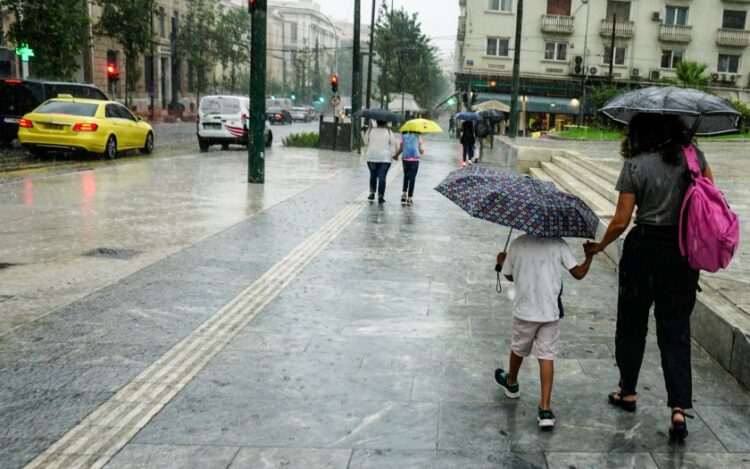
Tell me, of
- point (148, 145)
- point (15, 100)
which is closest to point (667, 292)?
point (148, 145)

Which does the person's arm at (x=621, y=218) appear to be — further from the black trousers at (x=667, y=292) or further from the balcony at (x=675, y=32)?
the balcony at (x=675, y=32)

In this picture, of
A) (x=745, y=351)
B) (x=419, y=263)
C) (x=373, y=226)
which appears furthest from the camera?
(x=373, y=226)

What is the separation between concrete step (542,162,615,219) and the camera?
33.8 feet

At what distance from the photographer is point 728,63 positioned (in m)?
50.6

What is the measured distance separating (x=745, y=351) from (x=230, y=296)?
12.6 feet

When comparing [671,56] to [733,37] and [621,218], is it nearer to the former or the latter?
[733,37]

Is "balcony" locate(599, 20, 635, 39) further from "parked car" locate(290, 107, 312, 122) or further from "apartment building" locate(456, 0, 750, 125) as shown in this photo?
"parked car" locate(290, 107, 312, 122)

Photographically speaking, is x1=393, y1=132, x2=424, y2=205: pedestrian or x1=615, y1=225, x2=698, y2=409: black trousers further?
x1=393, y1=132, x2=424, y2=205: pedestrian

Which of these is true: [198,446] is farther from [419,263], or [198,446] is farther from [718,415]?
[419,263]

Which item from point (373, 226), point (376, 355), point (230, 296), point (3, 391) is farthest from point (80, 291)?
point (373, 226)

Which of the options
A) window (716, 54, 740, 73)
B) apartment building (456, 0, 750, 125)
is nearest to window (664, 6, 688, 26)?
apartment building (456, 0, 750, 125)

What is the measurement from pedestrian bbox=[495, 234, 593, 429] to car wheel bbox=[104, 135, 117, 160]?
54.0 feet

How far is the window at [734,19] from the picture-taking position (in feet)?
166

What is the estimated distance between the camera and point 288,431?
3.74m
